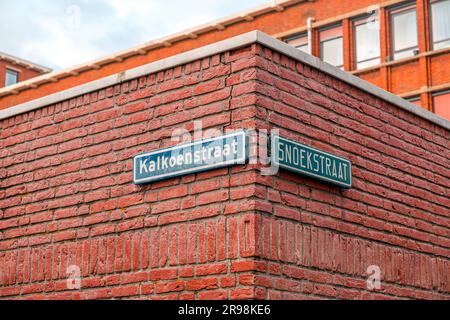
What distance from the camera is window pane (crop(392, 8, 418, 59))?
2523 centimetres

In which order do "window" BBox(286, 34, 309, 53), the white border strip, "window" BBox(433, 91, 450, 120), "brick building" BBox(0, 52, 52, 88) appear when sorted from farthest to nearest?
"brick building" BBox(0, 52, 52, 88), "window" BBox(286, 34, 309, 53), "window" BBox(433, 91, 450, 120), the white border strip

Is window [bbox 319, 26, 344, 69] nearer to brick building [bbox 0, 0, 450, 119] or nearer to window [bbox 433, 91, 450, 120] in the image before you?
brick building [bbox 0, 0, 450, 119]

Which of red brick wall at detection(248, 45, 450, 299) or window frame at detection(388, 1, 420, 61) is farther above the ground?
window frame at detection(388, 1, 420, 61)

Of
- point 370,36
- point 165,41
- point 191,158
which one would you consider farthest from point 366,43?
point 191,158

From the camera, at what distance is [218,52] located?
6.34 metres

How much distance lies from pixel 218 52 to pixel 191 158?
88 centimetres

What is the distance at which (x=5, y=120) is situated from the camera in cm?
802

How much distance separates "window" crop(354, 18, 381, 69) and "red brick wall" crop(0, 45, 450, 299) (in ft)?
60.1

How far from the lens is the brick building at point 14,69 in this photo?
158 feet

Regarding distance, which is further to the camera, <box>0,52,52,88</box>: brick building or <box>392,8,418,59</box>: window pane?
<box>0,52,52,88</box>: brick building

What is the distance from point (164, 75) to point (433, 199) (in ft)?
10.1

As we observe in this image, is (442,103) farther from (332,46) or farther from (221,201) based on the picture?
(221,201)

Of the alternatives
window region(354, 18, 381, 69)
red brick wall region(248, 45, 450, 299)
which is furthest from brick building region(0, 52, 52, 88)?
red brick wall region(248, 45, 450, 299)
